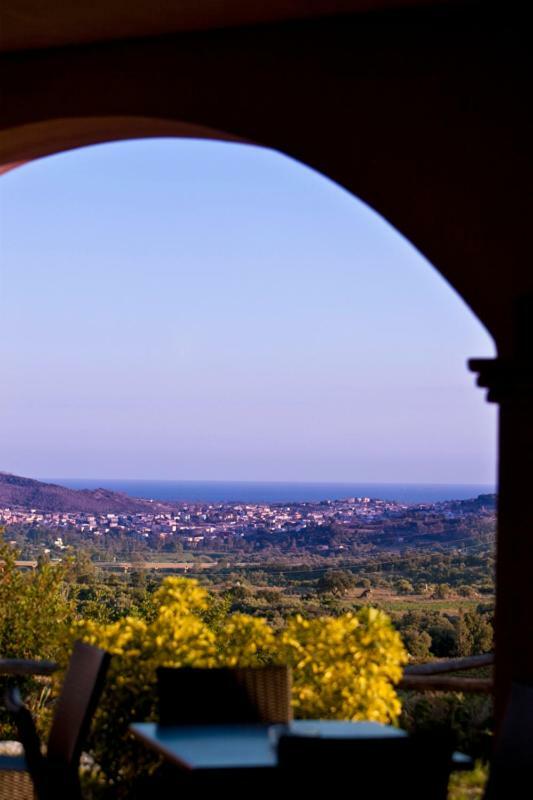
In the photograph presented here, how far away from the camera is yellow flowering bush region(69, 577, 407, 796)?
15.6 feet

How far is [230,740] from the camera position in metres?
3.59

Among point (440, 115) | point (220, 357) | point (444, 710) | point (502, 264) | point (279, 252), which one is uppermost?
point (279, 252)

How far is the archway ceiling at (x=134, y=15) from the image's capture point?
3893 millimetres

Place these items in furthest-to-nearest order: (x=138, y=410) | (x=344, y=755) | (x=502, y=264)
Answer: (x=138, y=410) < (x=502, y=264) < (x=344, y=755)

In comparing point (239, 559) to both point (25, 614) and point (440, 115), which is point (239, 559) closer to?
point (25, 614)

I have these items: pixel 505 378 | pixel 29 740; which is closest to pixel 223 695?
pixel 29 740

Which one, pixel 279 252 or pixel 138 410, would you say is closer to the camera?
→ pixel 279 252

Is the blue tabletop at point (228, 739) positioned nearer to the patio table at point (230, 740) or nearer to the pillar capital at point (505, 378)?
the patio table at point (230, 740)

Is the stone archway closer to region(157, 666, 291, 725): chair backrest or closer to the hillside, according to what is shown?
region(157, 666, 291, 725): chair backrest

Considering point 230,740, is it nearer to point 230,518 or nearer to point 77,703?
point 77,703

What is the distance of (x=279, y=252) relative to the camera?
22.9 m

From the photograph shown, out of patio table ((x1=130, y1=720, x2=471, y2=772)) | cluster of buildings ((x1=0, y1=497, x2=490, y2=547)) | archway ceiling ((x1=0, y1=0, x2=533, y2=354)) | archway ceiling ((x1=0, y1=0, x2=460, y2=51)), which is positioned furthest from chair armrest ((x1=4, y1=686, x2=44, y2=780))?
cluster of buildings ((x1=0, y1=497, x2=490, y2=547))

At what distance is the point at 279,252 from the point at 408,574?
899cm

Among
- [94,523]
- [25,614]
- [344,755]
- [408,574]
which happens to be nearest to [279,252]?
[94,523]
